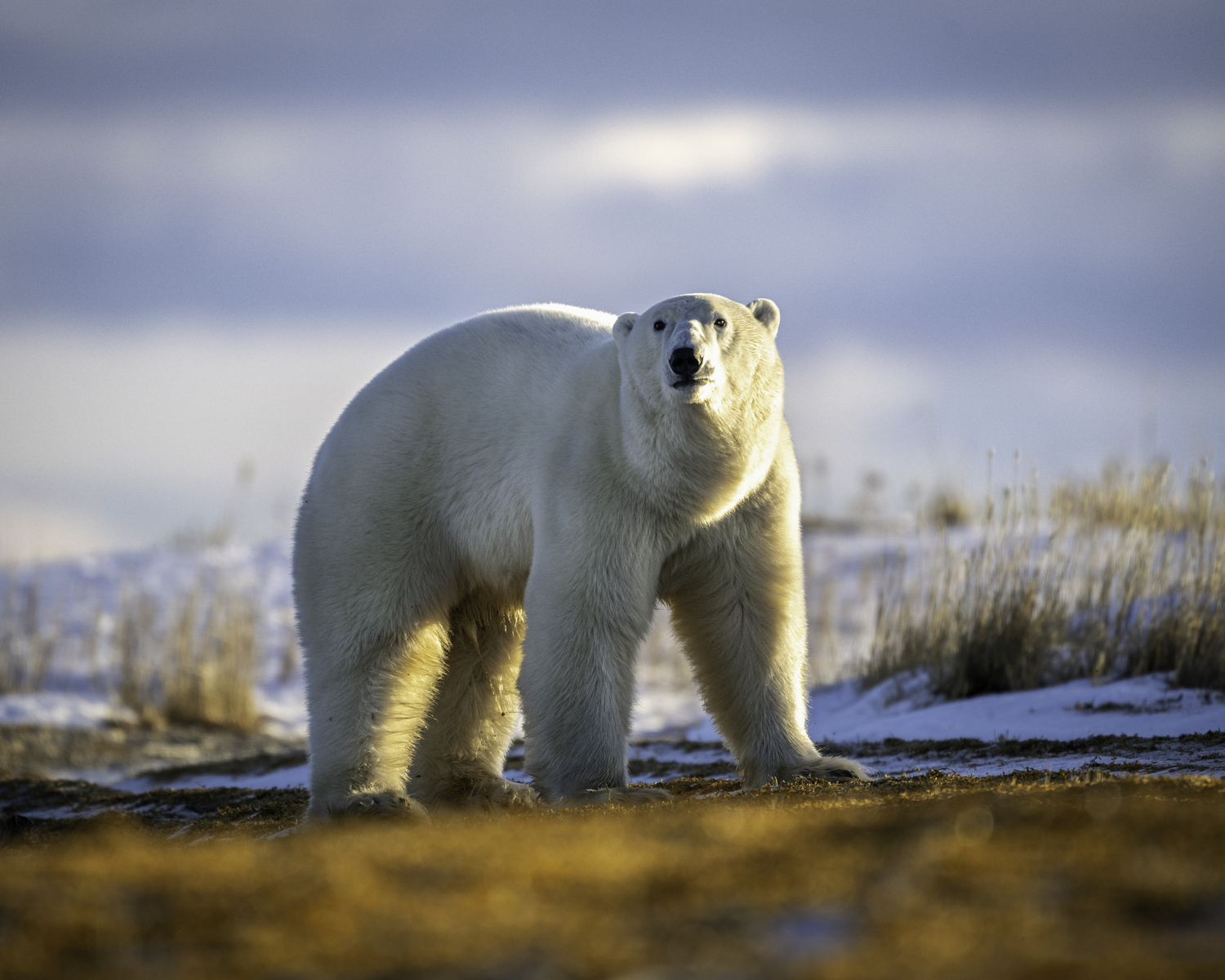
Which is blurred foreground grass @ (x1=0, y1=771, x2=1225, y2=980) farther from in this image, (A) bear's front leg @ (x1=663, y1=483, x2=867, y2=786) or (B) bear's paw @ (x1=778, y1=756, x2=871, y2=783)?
(A) bear's front leg @ (x1=663, y1=483, x2=867, y2=786)

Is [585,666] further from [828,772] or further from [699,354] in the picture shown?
Answer: [699,354]

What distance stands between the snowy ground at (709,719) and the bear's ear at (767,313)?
67.9 inches

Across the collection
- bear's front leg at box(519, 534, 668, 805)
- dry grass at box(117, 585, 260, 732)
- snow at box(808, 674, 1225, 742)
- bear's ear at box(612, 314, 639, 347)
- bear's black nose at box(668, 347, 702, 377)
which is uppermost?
bear's ear at box(612, 314, 639, 347)

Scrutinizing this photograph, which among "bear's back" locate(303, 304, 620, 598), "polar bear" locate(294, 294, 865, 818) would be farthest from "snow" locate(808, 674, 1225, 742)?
"bear's back" locate(303, 304, 620, 598)

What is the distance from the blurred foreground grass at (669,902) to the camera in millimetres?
1508

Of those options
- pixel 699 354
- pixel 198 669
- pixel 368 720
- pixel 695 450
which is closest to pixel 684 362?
pixel 699 354

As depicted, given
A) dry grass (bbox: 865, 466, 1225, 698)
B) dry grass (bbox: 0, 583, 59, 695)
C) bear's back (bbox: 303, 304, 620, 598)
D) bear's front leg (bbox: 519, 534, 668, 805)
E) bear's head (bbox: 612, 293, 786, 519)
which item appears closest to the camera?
bear's head (bbox: 612, 293, 786, 519)

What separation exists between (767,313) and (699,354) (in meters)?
0.73

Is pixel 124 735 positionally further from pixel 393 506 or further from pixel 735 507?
pixel 735 507

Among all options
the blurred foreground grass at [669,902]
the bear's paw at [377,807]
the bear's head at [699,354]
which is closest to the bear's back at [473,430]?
the bear's head at [699,354]

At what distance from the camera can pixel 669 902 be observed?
175cm

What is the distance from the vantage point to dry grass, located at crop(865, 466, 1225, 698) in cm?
675

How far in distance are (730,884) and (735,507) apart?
2.48 metres

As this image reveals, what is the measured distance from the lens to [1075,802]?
2432 millimetres
